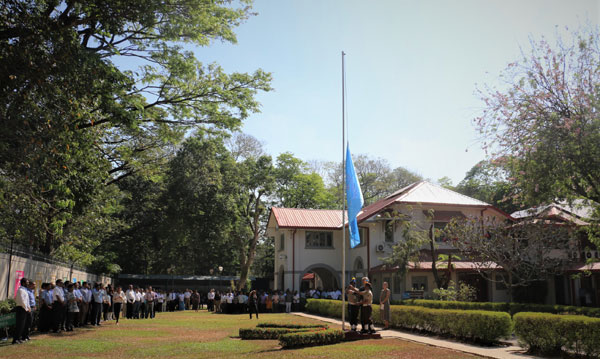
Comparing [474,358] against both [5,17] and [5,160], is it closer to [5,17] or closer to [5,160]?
[5,160]

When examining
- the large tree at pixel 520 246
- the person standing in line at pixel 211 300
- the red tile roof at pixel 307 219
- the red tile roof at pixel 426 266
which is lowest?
the person standing in line at pixel 211 300

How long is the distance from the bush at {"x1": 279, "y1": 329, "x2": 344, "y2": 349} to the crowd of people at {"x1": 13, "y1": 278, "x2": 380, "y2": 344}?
1386 mm

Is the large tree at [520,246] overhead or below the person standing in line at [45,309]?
overhead

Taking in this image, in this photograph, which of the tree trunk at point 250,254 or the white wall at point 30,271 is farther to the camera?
the tree trunk at point 250,254

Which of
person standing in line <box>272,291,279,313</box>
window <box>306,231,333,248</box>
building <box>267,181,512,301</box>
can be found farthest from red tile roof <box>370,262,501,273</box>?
window <box>306,231,333,248</box>

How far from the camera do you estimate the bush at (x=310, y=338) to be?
518 inches

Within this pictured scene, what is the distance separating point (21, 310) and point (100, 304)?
24.3 feet

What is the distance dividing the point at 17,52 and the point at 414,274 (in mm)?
25194

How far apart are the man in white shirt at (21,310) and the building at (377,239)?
64.1 ft

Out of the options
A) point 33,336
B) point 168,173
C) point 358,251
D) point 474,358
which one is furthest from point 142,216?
point 474,358

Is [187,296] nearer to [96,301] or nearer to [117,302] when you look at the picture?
[117,302]

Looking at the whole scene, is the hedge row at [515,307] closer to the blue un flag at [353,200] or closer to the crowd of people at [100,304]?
A: the crowd of people at [100,304]

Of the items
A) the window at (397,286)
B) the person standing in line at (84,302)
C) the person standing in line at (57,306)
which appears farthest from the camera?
the window at (397,286)

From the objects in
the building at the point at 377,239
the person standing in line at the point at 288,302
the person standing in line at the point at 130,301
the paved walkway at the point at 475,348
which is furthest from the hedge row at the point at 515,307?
the person standing in line at the point at 130,301
